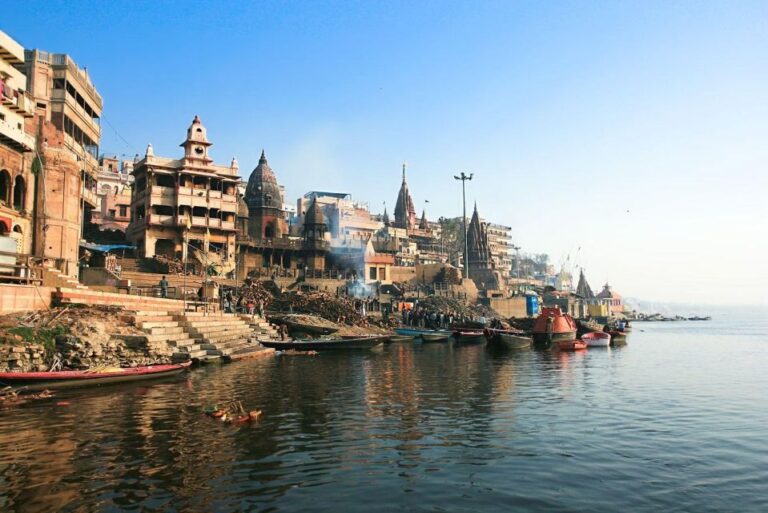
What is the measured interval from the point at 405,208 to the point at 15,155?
99.8 m

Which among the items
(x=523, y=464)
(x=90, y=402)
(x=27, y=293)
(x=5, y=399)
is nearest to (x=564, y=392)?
(x=523, y=464)

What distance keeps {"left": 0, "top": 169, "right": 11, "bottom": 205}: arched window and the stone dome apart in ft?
132

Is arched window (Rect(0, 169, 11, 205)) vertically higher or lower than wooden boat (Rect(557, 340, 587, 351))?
higher

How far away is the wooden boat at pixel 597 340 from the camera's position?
4641 centimetres

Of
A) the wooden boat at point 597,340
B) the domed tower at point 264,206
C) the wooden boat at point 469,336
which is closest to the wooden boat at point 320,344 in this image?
the wooden boat at point 469,336

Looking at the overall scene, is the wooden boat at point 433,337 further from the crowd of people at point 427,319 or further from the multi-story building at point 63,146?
the multi-story building at point 63,146

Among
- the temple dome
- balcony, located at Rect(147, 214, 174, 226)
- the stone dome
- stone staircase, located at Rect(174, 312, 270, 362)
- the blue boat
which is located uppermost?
the stone dome

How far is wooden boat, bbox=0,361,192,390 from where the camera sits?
1722 cm

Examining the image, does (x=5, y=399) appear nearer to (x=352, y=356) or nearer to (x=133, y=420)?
(x=133, y=420)

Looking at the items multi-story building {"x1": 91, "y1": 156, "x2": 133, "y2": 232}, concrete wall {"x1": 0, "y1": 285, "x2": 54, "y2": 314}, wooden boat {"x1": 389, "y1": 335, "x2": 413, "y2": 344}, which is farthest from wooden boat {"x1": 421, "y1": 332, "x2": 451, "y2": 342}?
multi-story building {"x1": 91, "y1": 156, "x2": 133, "y2": 232}

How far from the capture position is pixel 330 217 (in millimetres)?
88438

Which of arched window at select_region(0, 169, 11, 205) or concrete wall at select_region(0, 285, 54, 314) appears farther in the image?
arched window at select_region(0, 169, 11, 205)

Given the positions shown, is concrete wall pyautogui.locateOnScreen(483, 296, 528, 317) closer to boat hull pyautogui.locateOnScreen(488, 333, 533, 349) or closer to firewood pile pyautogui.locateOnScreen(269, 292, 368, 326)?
firewood pile pyautogui.locateOnScreen(269, 292, 368, 326)

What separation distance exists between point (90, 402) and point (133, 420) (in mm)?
3175
